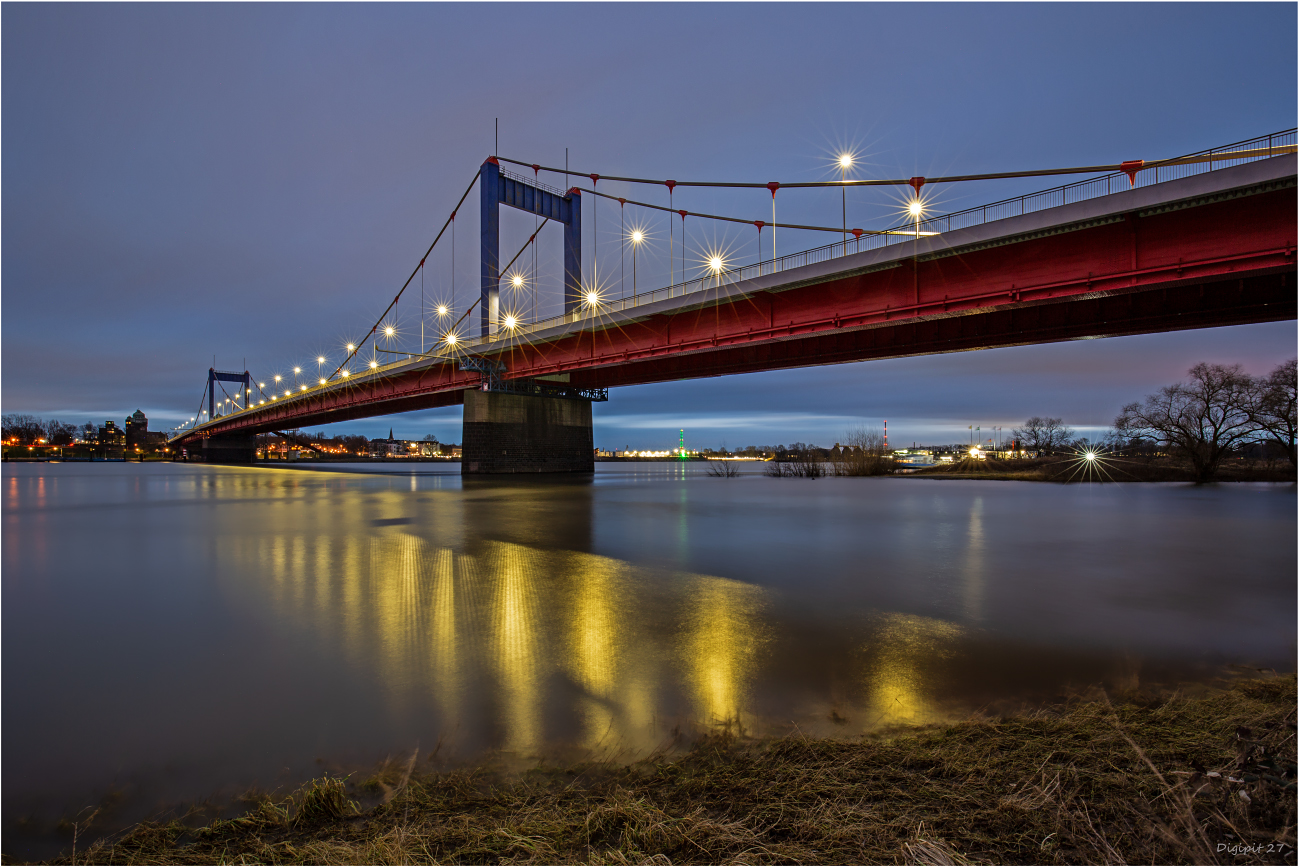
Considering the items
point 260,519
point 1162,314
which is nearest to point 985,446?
point 1162,314

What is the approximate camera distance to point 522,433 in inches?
1615

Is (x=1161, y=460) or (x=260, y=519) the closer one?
(x=260, y=519)

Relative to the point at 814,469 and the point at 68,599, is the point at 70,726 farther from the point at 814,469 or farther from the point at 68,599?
the point at 814,469

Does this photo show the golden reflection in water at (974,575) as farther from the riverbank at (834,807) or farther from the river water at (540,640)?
the riverbank at (834,807)

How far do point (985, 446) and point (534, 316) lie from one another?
113 metres

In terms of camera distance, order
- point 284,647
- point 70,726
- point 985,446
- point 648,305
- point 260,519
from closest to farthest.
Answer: point 70,726, point 284,647, point 260,519, point 648,305, point 985,446

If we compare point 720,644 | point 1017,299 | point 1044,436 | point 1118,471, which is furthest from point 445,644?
point 1044,436

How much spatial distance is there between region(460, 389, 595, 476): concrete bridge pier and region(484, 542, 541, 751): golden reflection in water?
1194 inches

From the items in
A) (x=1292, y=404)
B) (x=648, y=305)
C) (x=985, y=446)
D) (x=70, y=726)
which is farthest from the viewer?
(x=985, y=446)

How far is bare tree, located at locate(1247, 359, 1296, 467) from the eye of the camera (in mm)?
31922

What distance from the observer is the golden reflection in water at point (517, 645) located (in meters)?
3.92

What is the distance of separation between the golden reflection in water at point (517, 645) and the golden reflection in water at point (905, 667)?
240 cm

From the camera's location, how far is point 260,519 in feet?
56.5

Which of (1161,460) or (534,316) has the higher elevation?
(534,316)
